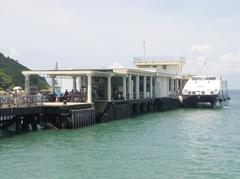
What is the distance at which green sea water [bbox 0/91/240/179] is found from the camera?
80.6ft

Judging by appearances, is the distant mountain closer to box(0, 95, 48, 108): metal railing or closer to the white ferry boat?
the white ferry boat

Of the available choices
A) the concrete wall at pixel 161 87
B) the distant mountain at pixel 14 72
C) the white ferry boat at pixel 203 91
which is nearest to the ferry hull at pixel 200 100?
the white ferry boat at pixel 203 91

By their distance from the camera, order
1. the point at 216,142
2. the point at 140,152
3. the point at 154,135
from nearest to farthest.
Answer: the point at 140,152
the point at 216,142
the point at 154,135

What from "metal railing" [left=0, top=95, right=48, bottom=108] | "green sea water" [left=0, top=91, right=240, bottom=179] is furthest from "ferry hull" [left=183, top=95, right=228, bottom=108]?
"metal railing" [left=0, top=95, right=48, bottom=108]

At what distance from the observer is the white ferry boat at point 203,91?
3024 inches

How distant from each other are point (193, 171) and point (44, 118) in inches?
853

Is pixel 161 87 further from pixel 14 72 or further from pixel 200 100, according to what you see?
pixel 14 72

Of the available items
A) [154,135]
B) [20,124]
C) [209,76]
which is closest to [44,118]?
[20,124]

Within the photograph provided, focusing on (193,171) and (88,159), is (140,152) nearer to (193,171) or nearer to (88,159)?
(88,159)

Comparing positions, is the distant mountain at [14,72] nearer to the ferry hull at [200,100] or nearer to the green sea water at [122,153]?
the ferry hull at [200,100]

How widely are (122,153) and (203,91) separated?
48.9 m

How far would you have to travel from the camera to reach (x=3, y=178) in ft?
76.7

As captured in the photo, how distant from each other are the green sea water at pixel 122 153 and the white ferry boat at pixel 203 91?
33118mm

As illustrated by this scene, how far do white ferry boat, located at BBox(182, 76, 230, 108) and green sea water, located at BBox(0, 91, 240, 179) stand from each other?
109 feet
